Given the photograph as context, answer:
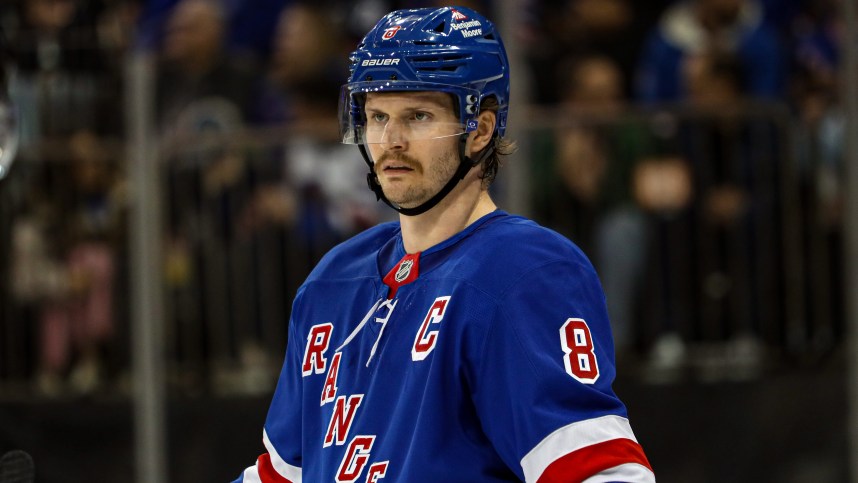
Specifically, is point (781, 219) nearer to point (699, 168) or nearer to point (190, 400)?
point (699, 168)

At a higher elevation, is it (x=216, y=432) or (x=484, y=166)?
(x=484, y=166)

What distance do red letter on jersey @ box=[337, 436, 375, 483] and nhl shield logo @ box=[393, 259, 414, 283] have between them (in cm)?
35

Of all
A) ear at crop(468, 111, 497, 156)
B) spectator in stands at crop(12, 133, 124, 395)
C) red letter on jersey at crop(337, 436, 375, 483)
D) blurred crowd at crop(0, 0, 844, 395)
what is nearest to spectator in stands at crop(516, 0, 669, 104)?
blurred crowd at crop(0, 0, 844, 395)

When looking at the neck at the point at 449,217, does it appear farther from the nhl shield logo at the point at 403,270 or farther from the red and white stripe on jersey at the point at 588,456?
the red and white stripe on jersey at the point at 588,456

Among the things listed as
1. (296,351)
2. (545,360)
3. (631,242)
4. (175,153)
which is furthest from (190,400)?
(545,360)

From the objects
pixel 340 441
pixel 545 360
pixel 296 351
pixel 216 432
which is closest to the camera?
pixel 545 360

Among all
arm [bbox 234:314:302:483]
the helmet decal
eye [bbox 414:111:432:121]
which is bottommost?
arm [bbox 234:314:302:483]

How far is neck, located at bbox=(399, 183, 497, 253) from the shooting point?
309cm

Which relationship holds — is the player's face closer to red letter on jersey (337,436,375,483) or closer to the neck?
the neck

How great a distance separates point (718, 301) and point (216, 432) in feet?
8.08

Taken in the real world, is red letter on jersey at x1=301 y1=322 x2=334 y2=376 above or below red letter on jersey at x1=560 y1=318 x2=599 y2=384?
below

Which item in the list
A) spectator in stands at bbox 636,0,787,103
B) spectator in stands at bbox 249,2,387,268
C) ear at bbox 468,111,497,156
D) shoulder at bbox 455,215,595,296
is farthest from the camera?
spectator in stands at bbox 249,2,387,268

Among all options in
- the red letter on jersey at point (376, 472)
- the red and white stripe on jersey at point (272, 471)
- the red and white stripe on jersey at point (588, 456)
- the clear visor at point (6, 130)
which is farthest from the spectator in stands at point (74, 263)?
the red and white stripe on jersey at point (588, 456)

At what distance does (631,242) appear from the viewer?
6.62 m
